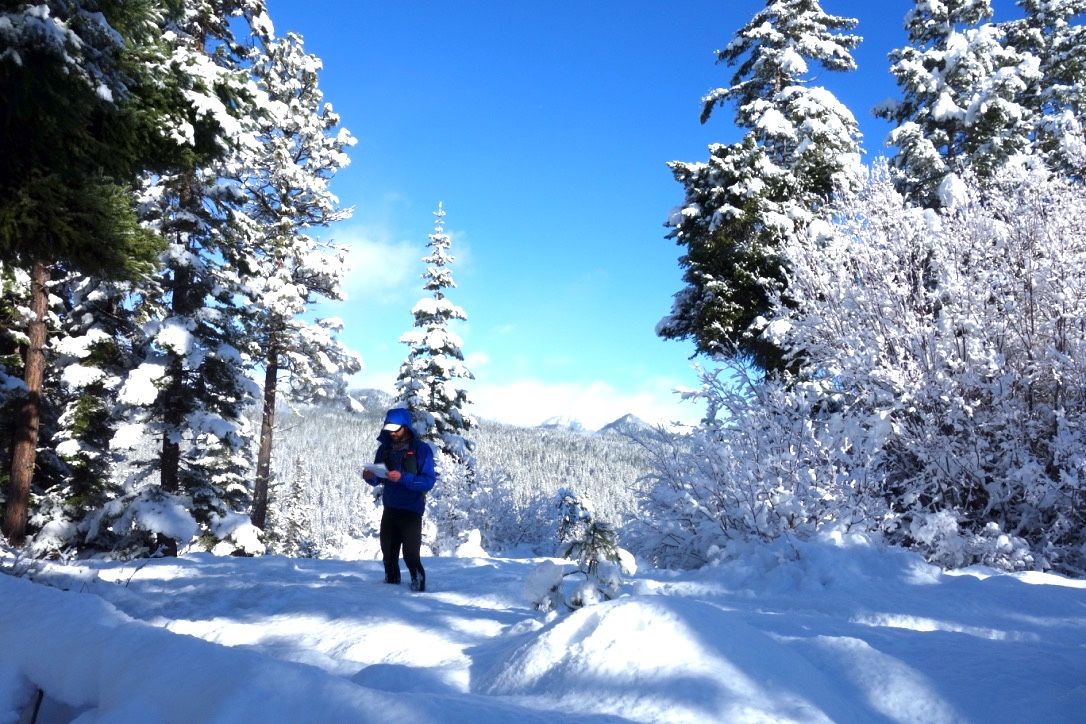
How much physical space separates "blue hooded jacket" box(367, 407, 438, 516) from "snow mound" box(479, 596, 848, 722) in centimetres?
374

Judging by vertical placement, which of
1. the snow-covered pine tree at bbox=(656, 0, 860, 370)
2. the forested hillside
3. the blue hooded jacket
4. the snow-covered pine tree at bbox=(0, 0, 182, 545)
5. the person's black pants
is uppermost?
the snow-covered pine tree at bbox=(656, 0, 860, 370)

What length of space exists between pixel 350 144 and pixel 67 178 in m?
15.8

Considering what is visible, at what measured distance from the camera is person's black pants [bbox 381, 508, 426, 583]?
21.2 feet

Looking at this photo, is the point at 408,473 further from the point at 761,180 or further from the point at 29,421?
the point at 761,180

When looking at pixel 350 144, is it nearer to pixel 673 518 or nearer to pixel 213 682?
pixel 673 518

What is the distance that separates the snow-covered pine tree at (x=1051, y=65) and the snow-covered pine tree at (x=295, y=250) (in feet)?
62.3

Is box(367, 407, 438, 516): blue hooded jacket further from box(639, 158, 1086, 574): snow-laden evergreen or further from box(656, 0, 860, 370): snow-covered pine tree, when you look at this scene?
box(656, 0, 860, 370): snow-covered pine tree

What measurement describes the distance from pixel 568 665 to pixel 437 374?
20.0 meters

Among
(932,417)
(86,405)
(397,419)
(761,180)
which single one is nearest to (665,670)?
(397,419)

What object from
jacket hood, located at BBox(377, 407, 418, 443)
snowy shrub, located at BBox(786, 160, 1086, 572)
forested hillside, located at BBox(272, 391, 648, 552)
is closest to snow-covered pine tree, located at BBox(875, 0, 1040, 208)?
snowy shrub, located at BBox(786, 160, 1086, 572)

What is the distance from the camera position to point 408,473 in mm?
6477

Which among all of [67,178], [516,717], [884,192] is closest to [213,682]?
[516,717]

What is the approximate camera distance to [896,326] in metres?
Result: 8.82

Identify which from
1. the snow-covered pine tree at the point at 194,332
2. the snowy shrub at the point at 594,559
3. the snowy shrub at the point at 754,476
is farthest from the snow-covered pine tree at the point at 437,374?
the snowy shrub at the point at 594,559
